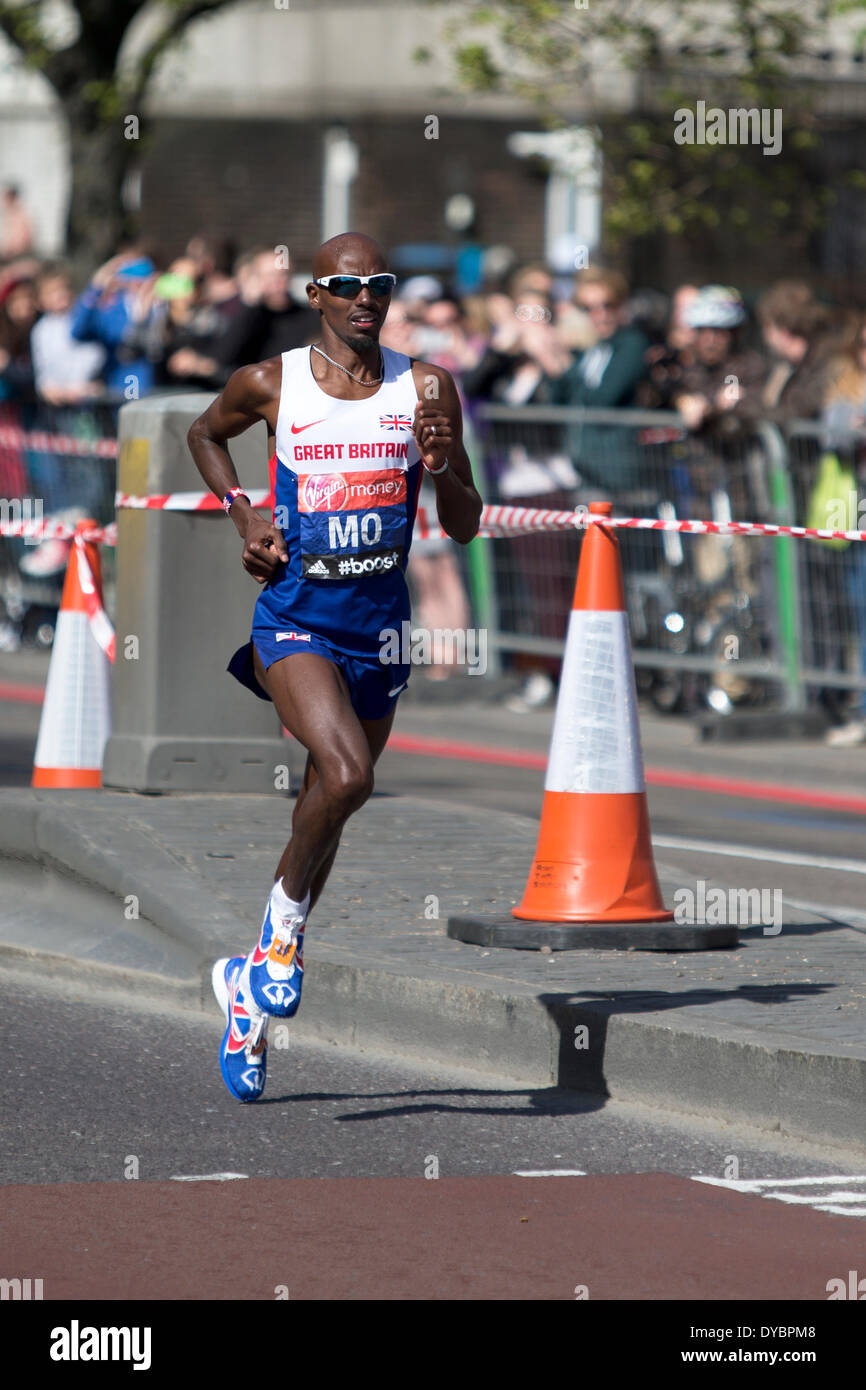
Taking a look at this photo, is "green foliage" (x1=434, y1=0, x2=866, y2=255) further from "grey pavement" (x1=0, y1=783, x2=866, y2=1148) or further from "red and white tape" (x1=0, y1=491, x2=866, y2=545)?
"grey pavement" (x1=0, y1=783, x2=866, y2=1148)

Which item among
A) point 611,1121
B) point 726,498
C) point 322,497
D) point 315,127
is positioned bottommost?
point 611,1121

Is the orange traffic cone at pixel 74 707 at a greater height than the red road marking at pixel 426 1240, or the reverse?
the orange traffic cone at pixel 74 707

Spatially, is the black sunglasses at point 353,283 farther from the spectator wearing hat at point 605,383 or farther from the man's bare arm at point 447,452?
the spectator wearing hat at point 605,383

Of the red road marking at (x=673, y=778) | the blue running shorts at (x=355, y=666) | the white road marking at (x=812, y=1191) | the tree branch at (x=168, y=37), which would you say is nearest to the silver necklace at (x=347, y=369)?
the blue running shorts at (x=355, y=666)

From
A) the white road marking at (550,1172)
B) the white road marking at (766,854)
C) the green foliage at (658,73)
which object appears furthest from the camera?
the green foliage at (658,73)

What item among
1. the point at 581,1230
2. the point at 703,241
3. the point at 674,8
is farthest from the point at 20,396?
the point at 703,241

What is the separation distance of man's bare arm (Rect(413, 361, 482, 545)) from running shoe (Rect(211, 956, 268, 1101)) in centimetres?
119

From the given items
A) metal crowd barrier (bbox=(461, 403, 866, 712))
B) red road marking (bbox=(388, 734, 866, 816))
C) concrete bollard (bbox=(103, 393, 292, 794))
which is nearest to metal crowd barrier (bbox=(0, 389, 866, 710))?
metal crowd barrier (bbox=(461, 403, 866, 712))

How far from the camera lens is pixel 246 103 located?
38.6m

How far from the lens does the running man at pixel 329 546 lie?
20.2ft

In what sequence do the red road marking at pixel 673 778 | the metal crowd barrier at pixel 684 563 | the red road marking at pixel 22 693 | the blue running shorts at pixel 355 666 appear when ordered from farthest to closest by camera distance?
the red road marking at pixel 22 693, the metal crowd barrier at pixel 684 563, the red road marking at pixel 673 778, the blue running shorts at pixel 355 666
